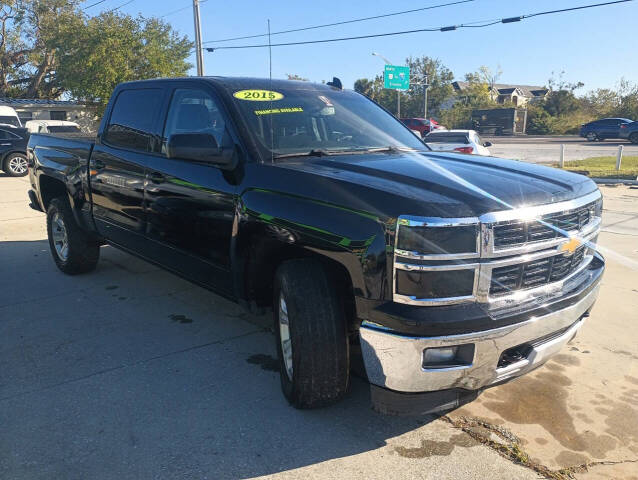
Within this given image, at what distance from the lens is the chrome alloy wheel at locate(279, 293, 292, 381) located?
10.2 ft

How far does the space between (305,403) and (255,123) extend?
5.77ft

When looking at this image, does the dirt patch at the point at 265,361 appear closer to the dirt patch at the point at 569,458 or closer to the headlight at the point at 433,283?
the headlight at the point at 433,283

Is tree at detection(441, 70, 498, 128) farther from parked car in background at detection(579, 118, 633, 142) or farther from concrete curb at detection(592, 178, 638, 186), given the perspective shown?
concrete curb at detection(592, 178, 638, 186)

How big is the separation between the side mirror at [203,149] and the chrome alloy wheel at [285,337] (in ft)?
2.94

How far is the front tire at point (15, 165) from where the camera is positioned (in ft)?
55.0

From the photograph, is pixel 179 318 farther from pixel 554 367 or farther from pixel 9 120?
pixel 9 120

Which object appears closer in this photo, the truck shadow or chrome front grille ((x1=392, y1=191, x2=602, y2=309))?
chrome front grille ((x1=392, y1=191, x2=602, y2=309))

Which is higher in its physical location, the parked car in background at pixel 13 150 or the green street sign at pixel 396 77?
the green street sign at pixel 396 77

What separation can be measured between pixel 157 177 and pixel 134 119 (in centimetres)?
84

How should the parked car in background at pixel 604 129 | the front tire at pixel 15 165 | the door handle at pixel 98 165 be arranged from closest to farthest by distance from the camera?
1. the door handle at pixel 98 165
2. the front tire at pixel 15 165
3. the parked car in background at pixel 604 129

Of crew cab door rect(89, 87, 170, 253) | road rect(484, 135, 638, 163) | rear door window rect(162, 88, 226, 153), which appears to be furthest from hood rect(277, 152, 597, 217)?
road rect(484, 135, 638, 163)

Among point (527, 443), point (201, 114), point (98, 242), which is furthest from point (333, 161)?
point (98, 242)

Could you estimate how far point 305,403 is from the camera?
9.88ft

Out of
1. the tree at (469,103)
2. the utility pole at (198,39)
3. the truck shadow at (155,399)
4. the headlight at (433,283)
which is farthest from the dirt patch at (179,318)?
→ the tree at (469,103)
